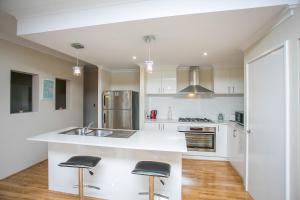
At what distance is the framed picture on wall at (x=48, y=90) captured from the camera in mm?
3418

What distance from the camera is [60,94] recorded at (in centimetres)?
414

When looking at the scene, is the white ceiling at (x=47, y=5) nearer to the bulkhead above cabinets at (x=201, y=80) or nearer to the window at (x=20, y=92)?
the window at (x=20, y=92)

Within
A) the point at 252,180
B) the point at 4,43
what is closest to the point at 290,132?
the point at 252,180

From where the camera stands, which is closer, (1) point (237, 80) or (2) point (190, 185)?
(2) point (190, 185)

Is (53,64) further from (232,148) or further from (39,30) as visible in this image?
(232,148)

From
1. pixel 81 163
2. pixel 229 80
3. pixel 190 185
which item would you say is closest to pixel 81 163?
pixel 81 163

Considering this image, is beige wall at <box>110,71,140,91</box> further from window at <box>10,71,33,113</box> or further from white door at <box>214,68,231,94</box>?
white door at <box>214,68,231,94</box>

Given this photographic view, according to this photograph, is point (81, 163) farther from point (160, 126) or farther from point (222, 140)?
point (222, 140)

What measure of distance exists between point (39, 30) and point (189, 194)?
10.3 ft

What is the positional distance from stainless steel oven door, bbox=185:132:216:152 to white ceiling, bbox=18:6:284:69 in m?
1.79

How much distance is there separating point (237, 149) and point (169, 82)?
6.94 feet

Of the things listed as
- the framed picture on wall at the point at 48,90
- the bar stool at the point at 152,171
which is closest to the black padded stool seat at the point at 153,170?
the bar stool at the point at 152,171

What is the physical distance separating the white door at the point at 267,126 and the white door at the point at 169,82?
1.85 metres

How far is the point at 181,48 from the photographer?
267cm
